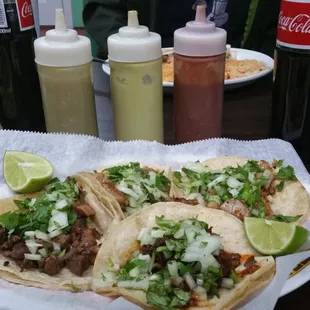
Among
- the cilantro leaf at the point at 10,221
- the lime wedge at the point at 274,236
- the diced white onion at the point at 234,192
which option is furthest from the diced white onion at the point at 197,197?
the cilantro leaf at the point at 10,221

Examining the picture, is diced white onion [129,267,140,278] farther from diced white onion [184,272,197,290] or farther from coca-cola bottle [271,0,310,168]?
coca-cola bottle [271,0,310,168]

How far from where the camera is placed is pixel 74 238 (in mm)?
1426

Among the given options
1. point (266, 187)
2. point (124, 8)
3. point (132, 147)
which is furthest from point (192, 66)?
point (124, 8)

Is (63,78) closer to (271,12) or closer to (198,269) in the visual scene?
(198,269)

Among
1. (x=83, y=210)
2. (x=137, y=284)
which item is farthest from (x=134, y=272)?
(x=83, y=210)

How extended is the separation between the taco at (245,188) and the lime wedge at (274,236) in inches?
5.5

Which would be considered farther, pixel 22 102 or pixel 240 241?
pixel 22 102

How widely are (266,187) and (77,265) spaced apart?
2.42ft

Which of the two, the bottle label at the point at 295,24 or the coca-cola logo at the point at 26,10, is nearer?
the bottle label at the point at 295,24

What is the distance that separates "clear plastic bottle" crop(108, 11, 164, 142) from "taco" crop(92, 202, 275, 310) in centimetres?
58

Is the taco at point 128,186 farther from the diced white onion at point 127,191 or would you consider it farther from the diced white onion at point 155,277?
the diced white onion at point 155,277

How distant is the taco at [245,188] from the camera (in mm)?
1529

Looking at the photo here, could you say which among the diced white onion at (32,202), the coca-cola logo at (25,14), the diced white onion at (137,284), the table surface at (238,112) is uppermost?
the coca-cola logo at (25,14)

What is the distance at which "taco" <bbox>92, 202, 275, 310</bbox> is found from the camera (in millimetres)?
1141
